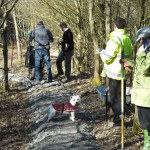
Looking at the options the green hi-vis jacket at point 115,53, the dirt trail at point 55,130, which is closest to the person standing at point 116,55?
the green hi-vis jacket at point 115,53

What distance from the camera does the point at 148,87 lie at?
4.94 metres

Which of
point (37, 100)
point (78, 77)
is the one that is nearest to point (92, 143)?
point (37, 100)

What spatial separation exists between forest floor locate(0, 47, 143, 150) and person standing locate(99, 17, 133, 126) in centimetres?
53

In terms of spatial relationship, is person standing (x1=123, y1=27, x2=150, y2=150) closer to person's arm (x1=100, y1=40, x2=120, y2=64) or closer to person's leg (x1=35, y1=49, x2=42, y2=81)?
person's arm (x1=100, y1=40, x2=120, y2=64)

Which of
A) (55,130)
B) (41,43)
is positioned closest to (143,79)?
(55,130)

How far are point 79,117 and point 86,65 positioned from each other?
8812mm

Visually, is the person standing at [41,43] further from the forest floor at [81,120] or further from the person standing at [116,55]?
the person standing at [116,55]

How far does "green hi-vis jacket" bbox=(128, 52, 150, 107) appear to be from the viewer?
15.8 feet

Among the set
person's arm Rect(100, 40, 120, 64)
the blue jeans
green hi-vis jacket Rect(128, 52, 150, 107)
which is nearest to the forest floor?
the blue jeans

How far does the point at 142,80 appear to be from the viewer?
195 inches

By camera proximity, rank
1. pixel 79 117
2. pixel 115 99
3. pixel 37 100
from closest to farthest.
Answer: pixel 115 99 < pixel 79 117 < pixel 37 100

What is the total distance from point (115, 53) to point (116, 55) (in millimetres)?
67

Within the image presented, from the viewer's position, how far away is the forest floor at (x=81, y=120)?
6320 mm

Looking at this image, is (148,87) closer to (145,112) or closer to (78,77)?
(145,112)
